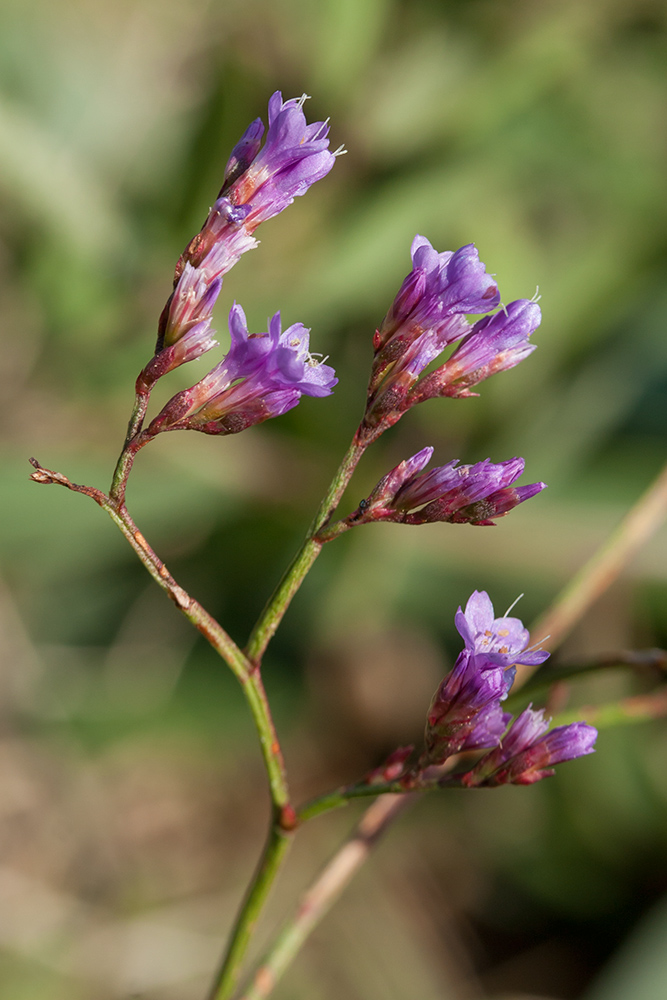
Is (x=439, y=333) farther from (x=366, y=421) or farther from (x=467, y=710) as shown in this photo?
(x=467, y=710)

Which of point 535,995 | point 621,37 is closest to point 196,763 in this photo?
point 535,995

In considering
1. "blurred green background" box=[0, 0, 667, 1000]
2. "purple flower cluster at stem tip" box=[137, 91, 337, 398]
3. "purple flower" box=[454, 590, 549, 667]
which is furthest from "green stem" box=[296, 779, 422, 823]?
"blurred green background" box=[0, 0, 667, 1000]

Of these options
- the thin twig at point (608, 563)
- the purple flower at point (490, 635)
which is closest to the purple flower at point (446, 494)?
the purple flower at point (490, 635)

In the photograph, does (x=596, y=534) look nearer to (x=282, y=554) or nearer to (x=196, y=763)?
(x=282, y=554)

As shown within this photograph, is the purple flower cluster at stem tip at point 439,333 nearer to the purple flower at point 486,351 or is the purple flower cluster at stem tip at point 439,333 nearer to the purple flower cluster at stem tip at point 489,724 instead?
the purple flower at point 486,351

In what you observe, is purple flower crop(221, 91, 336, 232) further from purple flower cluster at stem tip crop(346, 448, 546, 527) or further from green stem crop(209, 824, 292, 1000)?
green stem crop(209, 824, 292, 1000)

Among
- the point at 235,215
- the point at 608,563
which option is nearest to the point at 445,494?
the point at 235,215

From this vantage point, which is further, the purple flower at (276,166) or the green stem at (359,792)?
the purple flower at (276,166)
